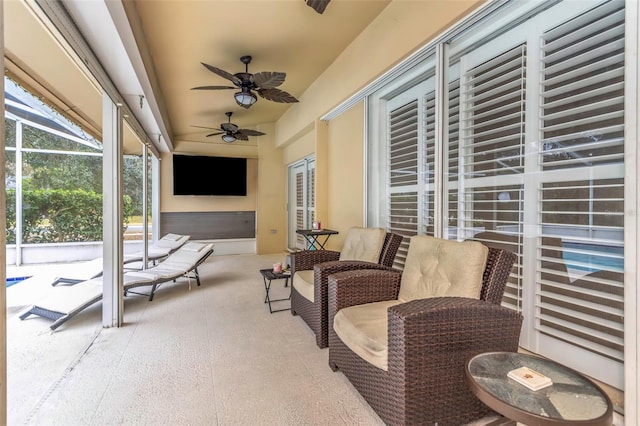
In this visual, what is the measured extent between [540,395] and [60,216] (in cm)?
386

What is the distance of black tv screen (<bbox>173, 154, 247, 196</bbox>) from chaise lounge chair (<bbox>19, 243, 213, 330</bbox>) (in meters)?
2.83

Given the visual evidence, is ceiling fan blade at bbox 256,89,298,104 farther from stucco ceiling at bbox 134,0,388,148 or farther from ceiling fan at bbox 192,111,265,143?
ceiling fan at bbox 192,111,265,143

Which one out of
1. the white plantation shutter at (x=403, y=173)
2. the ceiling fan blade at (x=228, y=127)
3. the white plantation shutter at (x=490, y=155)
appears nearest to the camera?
the white plantation shutter at (x=490, y=155)

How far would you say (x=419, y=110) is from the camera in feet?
9.68

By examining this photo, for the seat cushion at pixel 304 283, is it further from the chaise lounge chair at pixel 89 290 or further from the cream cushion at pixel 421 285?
the chaise lounge chair at pixel 89 290

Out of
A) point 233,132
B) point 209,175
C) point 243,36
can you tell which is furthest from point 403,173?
point 209,175

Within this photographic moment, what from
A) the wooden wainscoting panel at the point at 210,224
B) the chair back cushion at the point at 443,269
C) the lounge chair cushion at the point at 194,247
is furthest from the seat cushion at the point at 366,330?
the wooden wainscoting panel at the point at 210,224

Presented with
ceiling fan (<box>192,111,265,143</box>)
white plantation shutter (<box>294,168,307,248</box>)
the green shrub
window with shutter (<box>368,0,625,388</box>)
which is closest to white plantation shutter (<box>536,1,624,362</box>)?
window with shutter (<box>368,0,625,388</box>)

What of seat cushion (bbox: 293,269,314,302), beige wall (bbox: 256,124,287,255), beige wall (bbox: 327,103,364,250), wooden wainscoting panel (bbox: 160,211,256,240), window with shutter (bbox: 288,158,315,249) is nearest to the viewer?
seat cushion (bbox: 293,269,314,302)

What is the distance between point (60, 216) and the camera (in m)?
2.95

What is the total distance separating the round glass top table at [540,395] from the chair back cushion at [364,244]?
1537mm

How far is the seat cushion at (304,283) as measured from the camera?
2696mm

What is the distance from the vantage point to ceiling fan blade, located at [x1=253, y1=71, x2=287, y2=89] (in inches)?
123

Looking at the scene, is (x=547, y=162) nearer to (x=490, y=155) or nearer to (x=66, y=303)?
(x=490, y=155)
